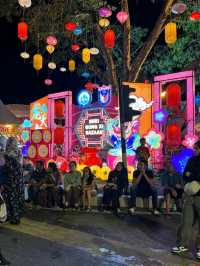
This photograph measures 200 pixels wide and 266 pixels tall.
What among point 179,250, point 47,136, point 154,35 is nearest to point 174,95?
point 154,35

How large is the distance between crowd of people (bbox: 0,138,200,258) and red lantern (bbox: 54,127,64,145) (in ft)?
15.1

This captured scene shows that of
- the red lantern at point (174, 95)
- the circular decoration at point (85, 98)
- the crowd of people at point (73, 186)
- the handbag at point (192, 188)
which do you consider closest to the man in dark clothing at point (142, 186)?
the crowd of people at point (73, 186)

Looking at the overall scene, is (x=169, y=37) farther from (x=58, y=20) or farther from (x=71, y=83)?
(x=71, y=83)

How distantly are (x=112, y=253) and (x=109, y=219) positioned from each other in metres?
3.33

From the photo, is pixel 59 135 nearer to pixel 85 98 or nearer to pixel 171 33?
pixel 85 98

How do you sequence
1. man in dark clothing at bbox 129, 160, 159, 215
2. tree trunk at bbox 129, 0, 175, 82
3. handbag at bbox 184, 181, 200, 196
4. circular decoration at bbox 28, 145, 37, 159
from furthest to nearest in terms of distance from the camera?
circular decoration at bbox 28, 145, 37, 159, tree trunk at bbox 129, 0, 175, 82, man in dark clothing at bbox 129, 160, 159, 215, handbag at bbox 184, 181, 200, 196

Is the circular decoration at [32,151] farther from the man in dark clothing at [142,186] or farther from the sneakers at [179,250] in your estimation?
the sneakers at [179,250]

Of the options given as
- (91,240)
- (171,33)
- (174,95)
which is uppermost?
(171,33)

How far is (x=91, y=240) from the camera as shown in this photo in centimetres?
793

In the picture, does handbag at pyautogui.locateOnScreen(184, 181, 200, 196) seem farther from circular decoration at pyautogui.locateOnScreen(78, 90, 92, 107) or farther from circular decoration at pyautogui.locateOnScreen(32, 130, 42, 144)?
circular decoration at pyautogui.locateOnScreen(32, 130, 42, 144)

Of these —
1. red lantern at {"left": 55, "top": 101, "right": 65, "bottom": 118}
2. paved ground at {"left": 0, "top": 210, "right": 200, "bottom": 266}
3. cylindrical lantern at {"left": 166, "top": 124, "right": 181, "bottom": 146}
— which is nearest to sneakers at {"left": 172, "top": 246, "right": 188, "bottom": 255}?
paved ground at {"left": 0, "top": 210, "right": 200, "bottom": 266}

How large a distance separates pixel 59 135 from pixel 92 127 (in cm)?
146

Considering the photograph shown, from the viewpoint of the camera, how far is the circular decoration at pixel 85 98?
18453 millimetres

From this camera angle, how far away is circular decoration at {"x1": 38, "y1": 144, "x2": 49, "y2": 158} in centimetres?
1842
